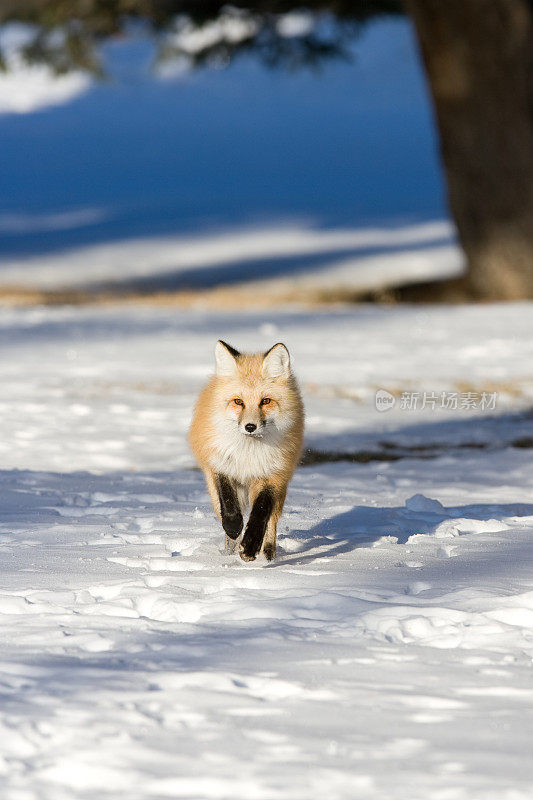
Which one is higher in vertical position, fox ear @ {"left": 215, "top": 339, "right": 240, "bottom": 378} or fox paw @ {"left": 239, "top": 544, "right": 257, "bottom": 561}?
fox ear @ {"left": 215, "top": 339, "right": 240, "bottom": 378}

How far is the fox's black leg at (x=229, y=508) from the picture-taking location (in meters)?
5.66

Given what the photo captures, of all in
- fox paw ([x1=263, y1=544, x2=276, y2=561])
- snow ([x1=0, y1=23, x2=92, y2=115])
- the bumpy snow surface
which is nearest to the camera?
the bumpy snow surface

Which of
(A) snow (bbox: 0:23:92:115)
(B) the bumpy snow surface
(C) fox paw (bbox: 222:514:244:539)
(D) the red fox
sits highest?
(A) snow (bbox: 0:23:92:115)

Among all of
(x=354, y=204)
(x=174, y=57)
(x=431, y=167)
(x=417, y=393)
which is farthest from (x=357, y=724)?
(x=431, y=167)

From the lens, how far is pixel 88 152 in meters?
52.2

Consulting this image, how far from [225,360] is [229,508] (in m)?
0.71

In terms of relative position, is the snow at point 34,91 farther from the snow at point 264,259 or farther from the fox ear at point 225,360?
the fox ear at point 225,360

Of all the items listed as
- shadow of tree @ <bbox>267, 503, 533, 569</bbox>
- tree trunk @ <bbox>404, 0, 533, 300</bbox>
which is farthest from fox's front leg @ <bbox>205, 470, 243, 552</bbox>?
tree trunk @ <bbox>404, 0, 533, 300</bbox>

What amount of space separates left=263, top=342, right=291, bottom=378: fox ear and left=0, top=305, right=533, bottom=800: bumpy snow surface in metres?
0.92

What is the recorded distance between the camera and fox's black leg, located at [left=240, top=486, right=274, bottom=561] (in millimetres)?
5527

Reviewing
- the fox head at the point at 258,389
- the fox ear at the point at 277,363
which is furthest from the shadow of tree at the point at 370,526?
the fox ear at the point at 277,363

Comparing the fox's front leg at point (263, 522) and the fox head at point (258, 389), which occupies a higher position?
the fox head at point (258, 389)

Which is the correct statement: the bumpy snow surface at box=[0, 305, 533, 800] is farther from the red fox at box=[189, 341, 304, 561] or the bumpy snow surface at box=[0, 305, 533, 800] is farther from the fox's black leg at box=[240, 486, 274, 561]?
the red fox at box=[189, 341, 304, 561]

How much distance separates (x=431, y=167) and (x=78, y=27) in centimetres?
3078
